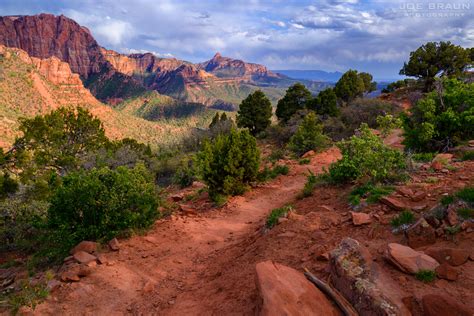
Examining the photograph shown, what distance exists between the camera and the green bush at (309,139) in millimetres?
20547

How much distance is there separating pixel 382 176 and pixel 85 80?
18915cm

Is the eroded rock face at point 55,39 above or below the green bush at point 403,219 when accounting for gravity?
above

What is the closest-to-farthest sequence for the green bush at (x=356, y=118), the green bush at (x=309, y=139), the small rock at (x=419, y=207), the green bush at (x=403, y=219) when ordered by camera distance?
the green bush at (x=403, y=219)
the small rock at (x=419, y=207)
the green bush at (x=309, y=139)
the green bush at (x=356, y=118)

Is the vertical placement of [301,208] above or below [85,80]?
below

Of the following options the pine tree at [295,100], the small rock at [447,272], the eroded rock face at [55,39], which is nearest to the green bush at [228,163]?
the small rock at [447,272]

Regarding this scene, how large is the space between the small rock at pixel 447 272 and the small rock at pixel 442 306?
409mm

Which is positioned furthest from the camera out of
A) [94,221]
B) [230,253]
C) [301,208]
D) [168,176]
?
[168,176]

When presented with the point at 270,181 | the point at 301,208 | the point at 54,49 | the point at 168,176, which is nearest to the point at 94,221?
the point at 301,208

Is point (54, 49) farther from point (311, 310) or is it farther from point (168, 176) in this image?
point (311, 310)

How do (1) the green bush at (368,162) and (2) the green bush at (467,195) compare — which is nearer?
(2) the green bush at (467,195)

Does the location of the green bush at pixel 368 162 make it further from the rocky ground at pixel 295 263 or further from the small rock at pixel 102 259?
the small rock at pixel 102 259

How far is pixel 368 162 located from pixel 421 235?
3867mm

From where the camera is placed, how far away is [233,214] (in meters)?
11.3

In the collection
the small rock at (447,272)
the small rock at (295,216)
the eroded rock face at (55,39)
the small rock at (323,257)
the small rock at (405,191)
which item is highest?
the eroded rock face at (55,39)
